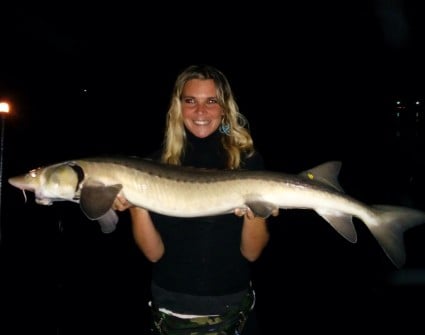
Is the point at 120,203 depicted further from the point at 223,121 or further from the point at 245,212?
the point at 223,121

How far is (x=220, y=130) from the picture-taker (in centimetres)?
294

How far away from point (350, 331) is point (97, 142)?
28.3 metres

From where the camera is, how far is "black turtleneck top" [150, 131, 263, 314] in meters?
2.48

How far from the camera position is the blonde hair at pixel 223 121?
9.27 feet

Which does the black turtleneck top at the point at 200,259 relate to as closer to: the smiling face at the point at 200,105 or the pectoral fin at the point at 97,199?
the pectoral fin at the point at 97,199

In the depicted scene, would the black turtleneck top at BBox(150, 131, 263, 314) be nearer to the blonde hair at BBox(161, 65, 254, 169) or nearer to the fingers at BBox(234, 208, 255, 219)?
the fingers at BBox(234, 208, 255, 219)

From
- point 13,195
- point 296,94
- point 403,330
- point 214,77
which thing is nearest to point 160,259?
point 214,77

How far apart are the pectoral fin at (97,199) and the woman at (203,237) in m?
0.10

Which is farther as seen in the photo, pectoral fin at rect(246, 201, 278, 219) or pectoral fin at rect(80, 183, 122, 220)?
pectoral fin at rect(246, 201, 278, 219)

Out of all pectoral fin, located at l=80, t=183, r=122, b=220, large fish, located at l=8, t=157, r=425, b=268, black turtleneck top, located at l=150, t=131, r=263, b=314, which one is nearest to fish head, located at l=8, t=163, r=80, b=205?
large fish, located at l=8, t=157, r=425, b=268

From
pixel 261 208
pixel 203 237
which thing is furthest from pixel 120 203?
pixel 261 208

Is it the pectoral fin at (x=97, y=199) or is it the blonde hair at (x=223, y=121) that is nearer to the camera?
the pectoral fin at (x=97, y=199)

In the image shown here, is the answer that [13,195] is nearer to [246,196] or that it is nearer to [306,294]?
[306,294]

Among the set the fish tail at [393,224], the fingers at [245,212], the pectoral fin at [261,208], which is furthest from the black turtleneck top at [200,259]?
the fish tail at [393,224]
